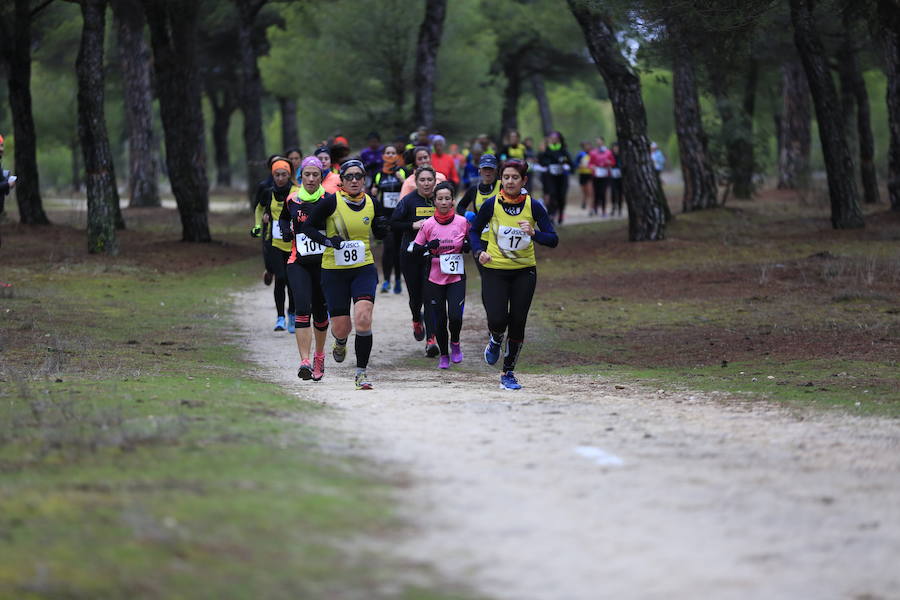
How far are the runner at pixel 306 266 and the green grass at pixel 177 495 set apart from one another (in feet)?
1.88

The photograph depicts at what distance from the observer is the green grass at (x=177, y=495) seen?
5328mm

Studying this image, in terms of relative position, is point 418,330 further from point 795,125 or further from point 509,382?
point 795,125

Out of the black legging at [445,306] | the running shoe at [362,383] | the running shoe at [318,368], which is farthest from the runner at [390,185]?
the running shoe at [362,383]

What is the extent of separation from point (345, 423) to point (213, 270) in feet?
55.2

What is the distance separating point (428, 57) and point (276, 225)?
55.1 feet

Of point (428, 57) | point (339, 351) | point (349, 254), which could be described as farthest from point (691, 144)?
point (349, 254)

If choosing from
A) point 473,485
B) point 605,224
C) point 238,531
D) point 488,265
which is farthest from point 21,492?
point 605,224

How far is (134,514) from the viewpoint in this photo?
6039 mm

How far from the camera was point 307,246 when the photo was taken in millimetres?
12047

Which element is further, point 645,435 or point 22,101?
point 22,101

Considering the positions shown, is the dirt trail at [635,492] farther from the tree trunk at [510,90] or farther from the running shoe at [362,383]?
the tree trunk at [510,90]

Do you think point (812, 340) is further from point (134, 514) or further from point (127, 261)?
point (127, 261)

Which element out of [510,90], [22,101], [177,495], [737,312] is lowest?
[737,312]

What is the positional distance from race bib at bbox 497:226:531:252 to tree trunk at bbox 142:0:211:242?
17395mm
